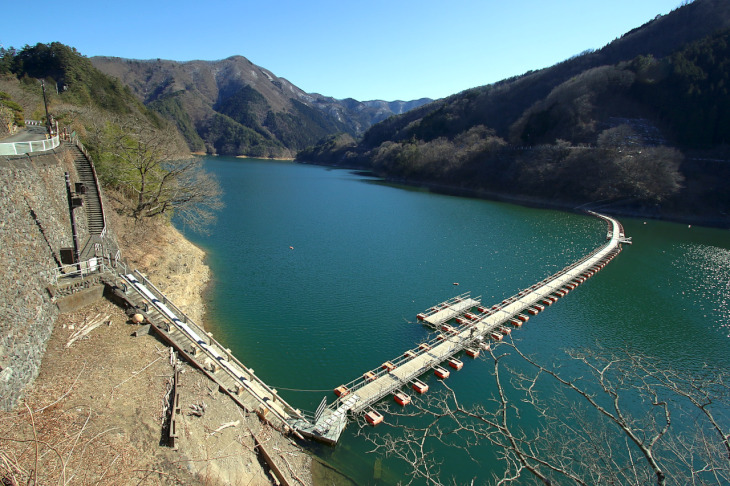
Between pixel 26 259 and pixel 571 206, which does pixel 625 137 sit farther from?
pixel 26 259

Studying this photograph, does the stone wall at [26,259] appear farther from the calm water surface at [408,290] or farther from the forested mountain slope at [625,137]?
the forested mountain slope at [625,137]

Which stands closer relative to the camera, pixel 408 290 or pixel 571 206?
pixel 408 290

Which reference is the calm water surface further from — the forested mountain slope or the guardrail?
the forested mountain slope

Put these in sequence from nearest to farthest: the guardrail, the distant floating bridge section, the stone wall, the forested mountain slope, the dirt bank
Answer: the dirt bank → the stone wall → the guardrail → the distant floating bridge section → the forested mountain slope

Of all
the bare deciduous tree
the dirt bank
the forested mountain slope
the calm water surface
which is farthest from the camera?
the forested mountain slope

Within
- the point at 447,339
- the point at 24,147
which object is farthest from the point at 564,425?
the point at 24,147

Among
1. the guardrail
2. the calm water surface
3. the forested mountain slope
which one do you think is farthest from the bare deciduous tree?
the forested mountain slope

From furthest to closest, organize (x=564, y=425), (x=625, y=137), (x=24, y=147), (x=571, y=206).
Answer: (x=625, y=137), (x=571, y=206), (x=24, y=147), (x=564, y=425)
